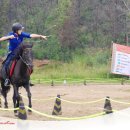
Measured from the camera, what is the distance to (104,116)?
12.2 meters

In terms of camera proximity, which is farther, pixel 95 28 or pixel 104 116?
pixel 95 28

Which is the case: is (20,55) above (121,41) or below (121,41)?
below

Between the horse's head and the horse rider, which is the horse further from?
the horse rider

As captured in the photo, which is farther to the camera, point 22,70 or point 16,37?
point 22,70

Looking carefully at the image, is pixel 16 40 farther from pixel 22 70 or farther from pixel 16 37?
pixel 22 70

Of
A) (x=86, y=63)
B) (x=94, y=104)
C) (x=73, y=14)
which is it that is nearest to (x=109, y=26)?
(x=73, y=14)

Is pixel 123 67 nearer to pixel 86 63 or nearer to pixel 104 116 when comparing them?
pixel 86 63

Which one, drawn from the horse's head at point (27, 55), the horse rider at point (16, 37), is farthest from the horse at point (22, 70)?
the horse rider at point (16, 37)

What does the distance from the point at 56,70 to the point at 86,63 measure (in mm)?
3650

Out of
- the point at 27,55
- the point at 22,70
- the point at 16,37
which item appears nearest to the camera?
the point at 27,55

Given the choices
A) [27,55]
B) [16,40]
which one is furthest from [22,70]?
[16,40]

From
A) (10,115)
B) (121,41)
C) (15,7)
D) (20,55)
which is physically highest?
(15,7)

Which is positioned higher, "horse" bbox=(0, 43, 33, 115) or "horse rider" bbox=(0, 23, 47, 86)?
"horse rider" bbox=(0, 23, 47, 86)

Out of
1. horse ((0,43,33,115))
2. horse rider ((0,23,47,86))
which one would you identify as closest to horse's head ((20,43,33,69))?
horse ((0,43,33,115))
